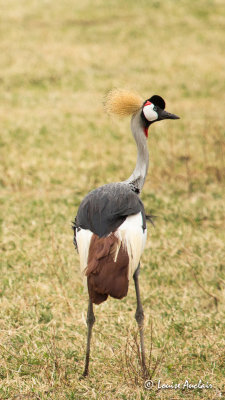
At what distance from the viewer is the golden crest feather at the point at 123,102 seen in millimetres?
4160

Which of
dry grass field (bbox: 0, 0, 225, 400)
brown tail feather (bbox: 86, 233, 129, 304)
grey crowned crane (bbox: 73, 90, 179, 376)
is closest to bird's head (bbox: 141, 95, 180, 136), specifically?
grey crowned crane (bbox: 73, 90, 179, 376)

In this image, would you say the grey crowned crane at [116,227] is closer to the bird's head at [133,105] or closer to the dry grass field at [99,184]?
the bird's head at [133,105]

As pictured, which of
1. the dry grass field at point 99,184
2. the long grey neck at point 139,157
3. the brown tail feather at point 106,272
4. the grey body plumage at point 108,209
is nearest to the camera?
the brown tail feather at point 106,272

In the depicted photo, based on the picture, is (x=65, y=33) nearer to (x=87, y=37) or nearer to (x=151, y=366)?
(x=87, y=37)

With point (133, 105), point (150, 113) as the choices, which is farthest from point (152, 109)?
point (133, 105)

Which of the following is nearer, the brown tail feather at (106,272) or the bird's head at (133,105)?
the brown tail feather at (106,272)

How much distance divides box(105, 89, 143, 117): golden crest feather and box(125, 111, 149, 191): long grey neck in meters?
0.06

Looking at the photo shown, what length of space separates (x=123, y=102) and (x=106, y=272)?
134cm

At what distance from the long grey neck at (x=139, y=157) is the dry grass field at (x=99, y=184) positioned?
1.09 metres

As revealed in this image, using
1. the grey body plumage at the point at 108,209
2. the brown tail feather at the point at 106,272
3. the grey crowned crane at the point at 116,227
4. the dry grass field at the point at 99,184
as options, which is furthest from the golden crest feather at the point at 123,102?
the dry grass field at the point at 99,184

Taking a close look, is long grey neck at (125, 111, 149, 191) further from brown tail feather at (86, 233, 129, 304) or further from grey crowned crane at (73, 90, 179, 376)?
brown tail feather at (86, 233, 129, 304)

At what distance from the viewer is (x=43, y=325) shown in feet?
15.0

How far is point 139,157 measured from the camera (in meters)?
4.18

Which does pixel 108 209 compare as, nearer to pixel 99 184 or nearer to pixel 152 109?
pixel 152 109
